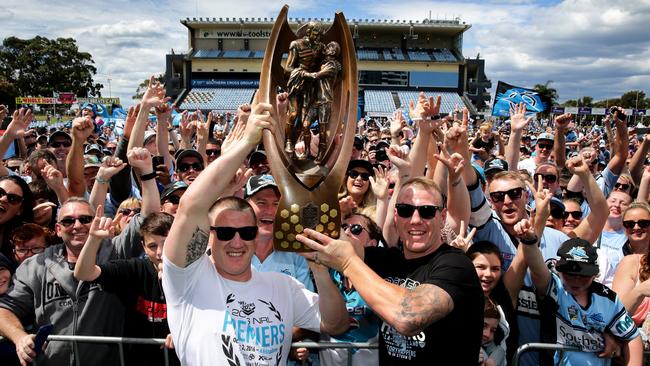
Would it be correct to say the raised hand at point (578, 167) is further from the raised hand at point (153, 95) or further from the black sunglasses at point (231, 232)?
the raised hand at point (153, 95)

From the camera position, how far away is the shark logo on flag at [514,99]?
1084 cm

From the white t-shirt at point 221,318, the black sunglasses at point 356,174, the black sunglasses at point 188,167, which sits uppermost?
the black sunglasses at point 188,167

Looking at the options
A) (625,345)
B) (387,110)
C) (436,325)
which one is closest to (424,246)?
(436,325)

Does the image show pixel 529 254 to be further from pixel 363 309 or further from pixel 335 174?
pixel 335 174

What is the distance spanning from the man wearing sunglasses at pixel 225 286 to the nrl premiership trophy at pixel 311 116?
14.2 inches

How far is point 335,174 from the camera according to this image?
305cm

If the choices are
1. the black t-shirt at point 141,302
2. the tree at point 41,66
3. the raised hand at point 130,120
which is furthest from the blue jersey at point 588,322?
the tree at point 41,66

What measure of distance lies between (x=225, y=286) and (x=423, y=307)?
1030 millimetres

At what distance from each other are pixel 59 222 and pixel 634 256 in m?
4.28

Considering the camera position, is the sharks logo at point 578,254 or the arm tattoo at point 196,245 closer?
the arm tattoo at point 196,245

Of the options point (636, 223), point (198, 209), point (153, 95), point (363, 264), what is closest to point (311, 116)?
point (198, 209)

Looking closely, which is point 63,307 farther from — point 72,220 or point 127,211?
point 127,211

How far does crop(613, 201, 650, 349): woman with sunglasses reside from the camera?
11.2ft

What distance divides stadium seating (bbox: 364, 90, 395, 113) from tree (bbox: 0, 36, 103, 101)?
4536 cm
